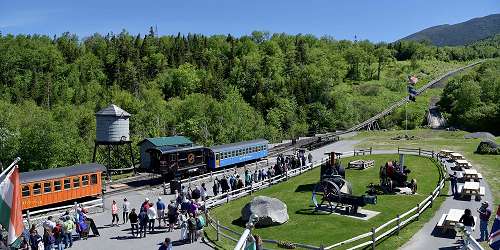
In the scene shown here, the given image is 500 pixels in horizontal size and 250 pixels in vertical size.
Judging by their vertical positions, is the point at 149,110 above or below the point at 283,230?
above

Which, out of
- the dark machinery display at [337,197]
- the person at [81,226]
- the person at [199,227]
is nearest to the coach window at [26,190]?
the person at [81,226]

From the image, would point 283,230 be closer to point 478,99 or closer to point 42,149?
point 42,149

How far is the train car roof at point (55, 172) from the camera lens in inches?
1185

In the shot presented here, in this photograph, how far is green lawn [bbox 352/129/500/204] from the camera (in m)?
36.1

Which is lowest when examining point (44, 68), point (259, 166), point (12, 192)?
point (259, 166)

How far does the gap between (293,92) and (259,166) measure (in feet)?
195

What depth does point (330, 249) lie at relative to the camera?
19.9m

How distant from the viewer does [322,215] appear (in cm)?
2559

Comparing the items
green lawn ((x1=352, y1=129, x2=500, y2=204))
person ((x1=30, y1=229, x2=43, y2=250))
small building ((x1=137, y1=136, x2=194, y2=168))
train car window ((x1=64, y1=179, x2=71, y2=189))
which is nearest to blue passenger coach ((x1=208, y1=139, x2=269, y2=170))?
small building ((x1=137, y1=136, x2=194, y2=168))

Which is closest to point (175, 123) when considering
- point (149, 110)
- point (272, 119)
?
point (149, 110)

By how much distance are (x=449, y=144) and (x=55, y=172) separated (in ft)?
145

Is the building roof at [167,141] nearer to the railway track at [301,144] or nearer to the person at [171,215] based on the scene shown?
the railway track at [301,144]

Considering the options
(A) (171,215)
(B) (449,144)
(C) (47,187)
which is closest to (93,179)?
(C) (47,187)

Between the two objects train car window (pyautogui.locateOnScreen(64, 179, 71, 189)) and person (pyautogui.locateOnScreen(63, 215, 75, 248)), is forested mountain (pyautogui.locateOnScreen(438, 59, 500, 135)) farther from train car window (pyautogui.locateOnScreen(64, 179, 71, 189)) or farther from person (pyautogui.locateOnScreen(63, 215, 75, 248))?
person (pyautogui.locateOnScreen(63, 215, 75, 248))
